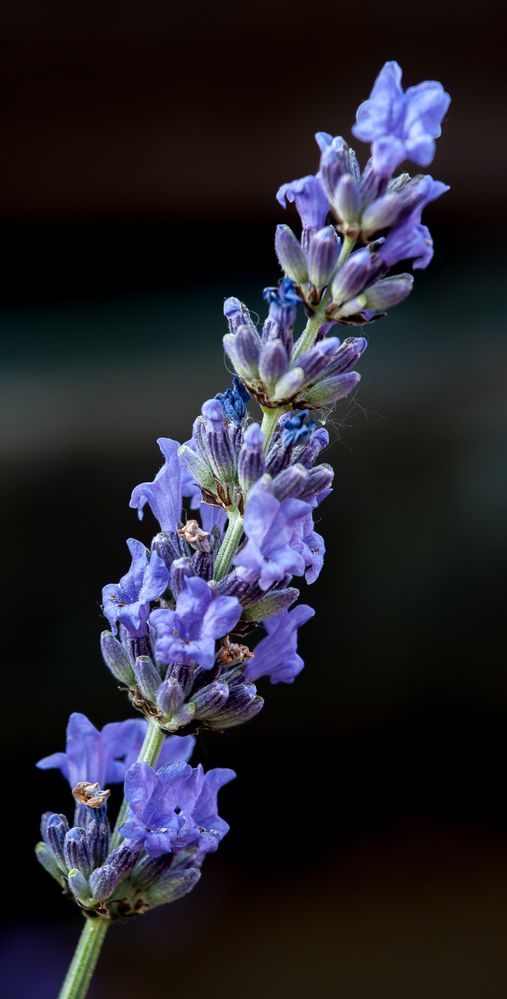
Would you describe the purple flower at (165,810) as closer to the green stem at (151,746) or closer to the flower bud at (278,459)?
the green stem at (151,746)

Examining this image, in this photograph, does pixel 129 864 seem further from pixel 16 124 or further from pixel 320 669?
pixel 16 124

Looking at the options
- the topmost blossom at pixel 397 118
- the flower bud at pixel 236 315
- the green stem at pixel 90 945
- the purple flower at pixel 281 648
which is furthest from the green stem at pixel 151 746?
the topmost blossom at pixel 397 118

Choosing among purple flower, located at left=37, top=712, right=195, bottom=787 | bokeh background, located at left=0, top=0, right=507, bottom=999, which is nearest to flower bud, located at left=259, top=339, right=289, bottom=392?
purple flower, located at left=37, top=712, right=195, bottom=787

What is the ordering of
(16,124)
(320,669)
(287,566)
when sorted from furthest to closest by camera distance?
(320,669) → (16,124) → (287,566)

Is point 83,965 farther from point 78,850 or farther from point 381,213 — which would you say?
point 381,213

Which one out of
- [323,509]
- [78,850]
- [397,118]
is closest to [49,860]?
[78,850]

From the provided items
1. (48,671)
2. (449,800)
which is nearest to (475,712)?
(449,800)
